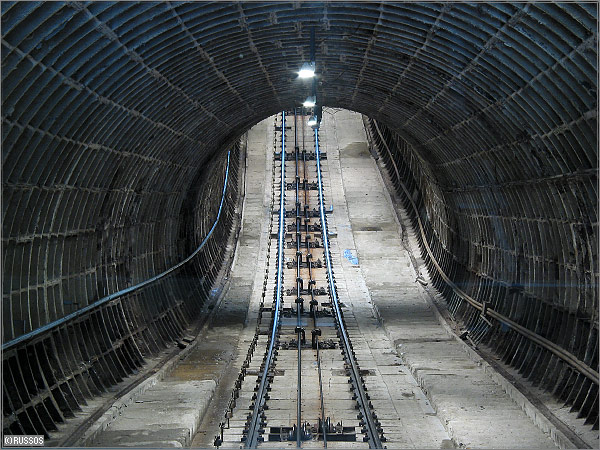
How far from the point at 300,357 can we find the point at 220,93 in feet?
19.2

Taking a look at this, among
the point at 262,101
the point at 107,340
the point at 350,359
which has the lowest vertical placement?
the point at 350,359

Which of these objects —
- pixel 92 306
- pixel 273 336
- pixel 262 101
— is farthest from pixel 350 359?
pixel 262 101

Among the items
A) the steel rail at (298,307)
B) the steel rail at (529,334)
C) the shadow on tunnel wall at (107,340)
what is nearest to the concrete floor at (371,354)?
the shadow on tunnel wall at (107,340)

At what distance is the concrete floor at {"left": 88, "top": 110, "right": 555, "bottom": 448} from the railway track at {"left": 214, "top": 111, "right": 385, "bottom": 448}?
36 centimetres

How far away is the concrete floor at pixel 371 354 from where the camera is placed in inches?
515

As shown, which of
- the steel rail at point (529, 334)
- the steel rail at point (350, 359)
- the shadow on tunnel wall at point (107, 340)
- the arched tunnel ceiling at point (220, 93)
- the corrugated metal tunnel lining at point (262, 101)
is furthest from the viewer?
the steel rail at point (350, 359)

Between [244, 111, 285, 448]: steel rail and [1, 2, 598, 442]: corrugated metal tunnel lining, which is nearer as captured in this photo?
[1, 2, 598, 442]: corrugated metal tunnel lining

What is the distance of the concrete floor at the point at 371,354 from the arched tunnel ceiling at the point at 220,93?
2.29m

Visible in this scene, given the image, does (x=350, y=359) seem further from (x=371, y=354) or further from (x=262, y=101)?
(x=262, y=101)

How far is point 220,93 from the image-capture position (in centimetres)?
1717

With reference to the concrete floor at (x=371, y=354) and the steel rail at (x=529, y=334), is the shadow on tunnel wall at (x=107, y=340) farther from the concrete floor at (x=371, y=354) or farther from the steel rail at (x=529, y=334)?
the steel rail at (x=529, y=334)

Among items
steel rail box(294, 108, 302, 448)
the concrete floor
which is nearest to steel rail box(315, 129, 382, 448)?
the concrete floor

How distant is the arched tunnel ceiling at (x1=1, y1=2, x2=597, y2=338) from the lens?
405 inches

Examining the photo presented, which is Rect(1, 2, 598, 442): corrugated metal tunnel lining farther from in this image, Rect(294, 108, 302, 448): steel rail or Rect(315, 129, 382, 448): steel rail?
Rect(294, 108, 302, 448): steel rail
